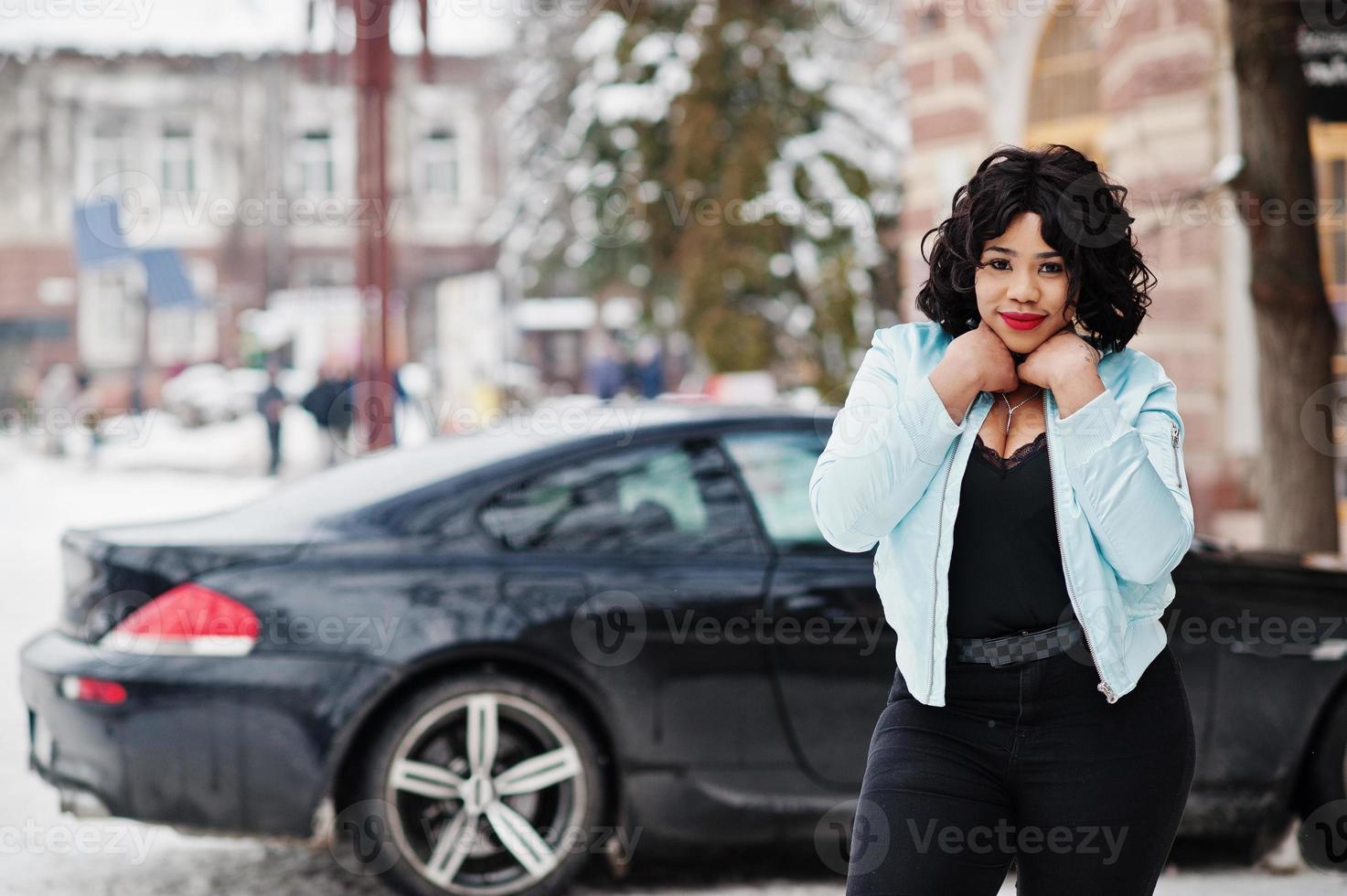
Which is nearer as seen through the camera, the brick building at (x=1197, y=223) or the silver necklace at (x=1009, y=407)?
the silver necklace at (x=1009, y=407)

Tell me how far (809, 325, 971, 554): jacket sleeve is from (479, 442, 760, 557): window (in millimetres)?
2209

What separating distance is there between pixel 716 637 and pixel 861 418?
2.10 m

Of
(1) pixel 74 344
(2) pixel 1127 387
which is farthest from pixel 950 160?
(1) pixel 74 344

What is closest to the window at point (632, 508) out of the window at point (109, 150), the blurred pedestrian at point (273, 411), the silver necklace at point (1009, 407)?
the silver necklace at point (1009, 407)

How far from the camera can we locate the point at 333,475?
506 cm

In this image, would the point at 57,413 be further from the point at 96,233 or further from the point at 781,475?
the point at 781,475

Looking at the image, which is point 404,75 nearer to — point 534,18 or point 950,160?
point 534,18

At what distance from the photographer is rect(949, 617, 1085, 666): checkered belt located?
2355 millimetres

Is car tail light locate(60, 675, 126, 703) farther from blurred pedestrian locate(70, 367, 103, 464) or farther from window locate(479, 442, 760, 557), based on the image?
blurred pedestrian locate(70, 367, 103, 464)

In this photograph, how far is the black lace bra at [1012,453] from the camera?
7.89 ft

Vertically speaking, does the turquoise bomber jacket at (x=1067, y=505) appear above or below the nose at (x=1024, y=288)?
below

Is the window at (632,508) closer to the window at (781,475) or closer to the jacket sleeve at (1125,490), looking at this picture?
the window at (781,475)

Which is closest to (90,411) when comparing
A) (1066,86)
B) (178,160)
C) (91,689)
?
(1066,86)

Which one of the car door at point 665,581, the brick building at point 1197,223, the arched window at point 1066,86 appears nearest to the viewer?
the car door at point 665,581
